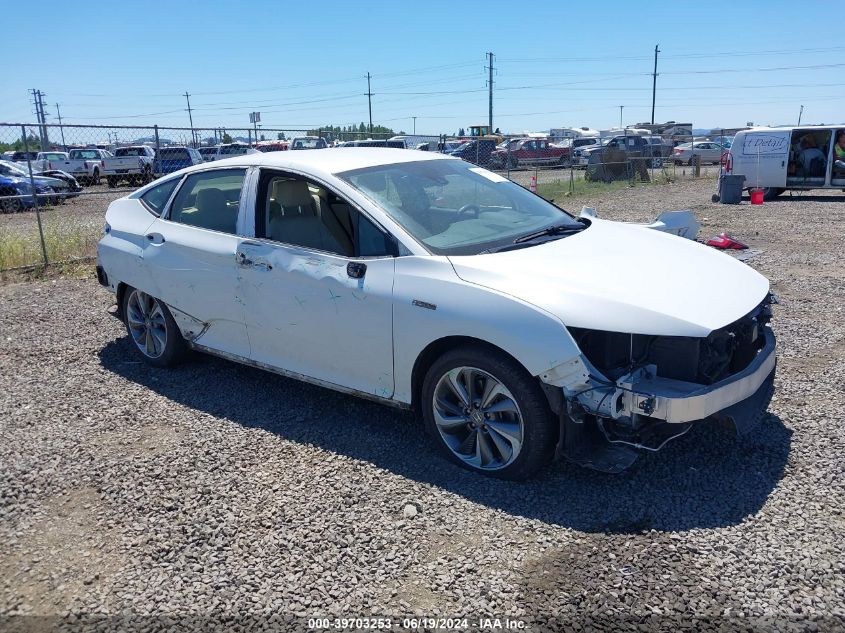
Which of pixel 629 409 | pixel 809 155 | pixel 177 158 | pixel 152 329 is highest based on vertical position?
pixel 177 158

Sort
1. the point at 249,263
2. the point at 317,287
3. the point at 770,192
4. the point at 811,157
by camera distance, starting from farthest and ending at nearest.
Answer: the point at 770,192 < the point at 811,157 < the point at 249,263 < the point at 317,287

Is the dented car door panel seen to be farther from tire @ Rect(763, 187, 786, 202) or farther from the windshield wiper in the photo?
tire @ Rect(763, 187, 786, 202)

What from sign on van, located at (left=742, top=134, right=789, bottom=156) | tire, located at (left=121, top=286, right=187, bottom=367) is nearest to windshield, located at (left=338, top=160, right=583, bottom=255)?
tire, located at (left=121, top=286, right=187, bottom=367)

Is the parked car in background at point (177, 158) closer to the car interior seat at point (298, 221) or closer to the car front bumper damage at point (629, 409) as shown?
the car interior seat at point (298, 221)

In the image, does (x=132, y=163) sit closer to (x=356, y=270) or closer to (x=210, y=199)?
(x=210, y=199)

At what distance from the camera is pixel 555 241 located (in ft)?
14.3

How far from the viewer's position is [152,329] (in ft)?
18.7

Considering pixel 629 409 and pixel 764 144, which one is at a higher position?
pixel 764 144

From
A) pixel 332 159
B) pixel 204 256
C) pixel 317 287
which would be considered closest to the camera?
pixel 317 287

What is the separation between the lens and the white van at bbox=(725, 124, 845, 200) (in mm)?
17953

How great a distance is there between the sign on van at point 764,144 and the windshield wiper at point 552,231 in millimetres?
15775

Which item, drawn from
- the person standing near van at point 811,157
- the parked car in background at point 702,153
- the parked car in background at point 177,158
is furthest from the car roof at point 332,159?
the parked car in background at point 702,153

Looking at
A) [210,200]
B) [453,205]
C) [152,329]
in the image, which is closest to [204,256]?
[210,200]

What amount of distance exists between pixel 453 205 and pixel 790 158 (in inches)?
665
